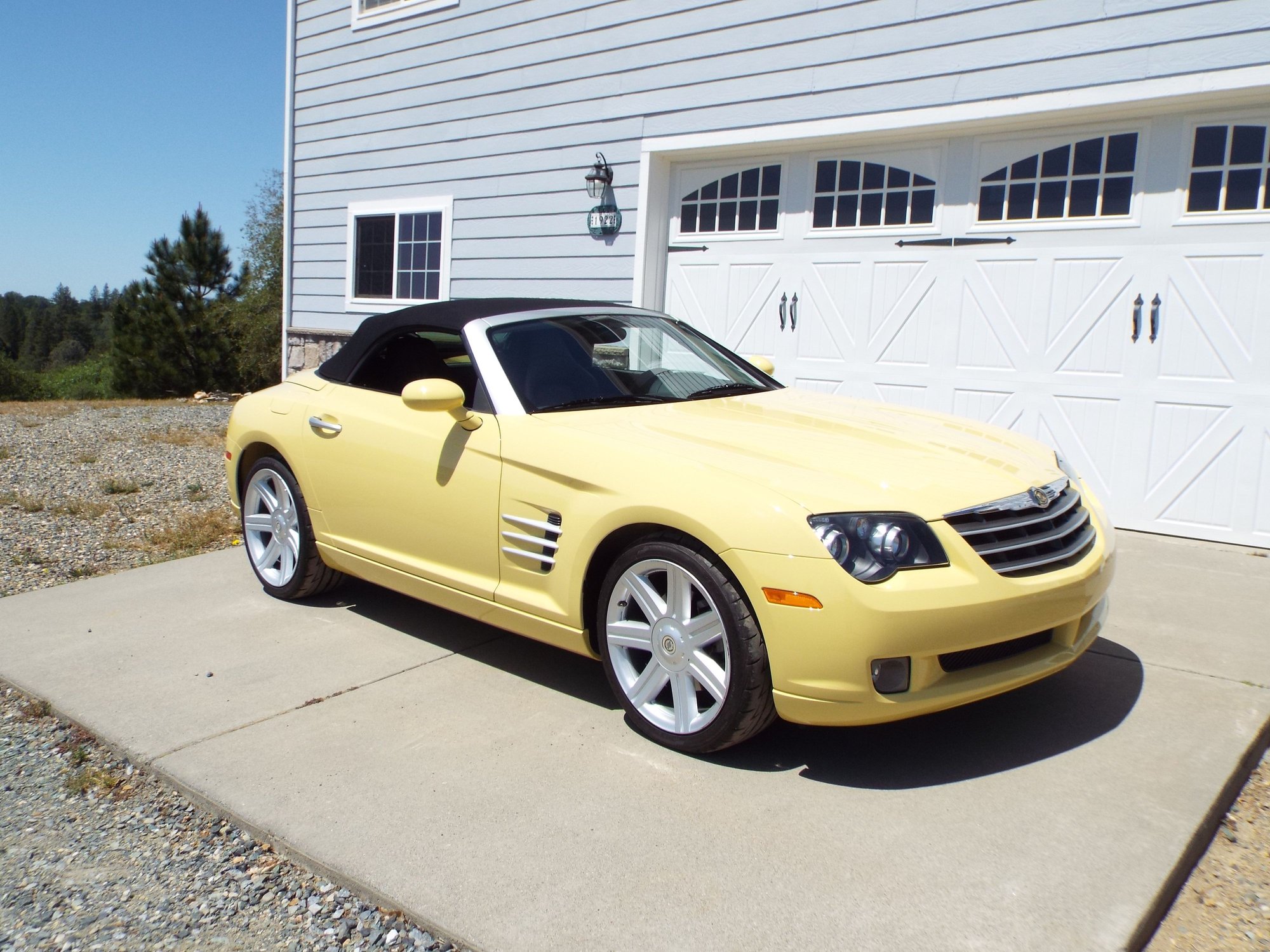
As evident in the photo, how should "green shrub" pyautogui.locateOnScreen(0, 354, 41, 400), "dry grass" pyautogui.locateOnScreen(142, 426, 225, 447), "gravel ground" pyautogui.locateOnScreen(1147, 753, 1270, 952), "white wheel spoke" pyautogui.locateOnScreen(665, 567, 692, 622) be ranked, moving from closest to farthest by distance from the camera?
"gravel ground" pyautogui.locateOnScreen(1147, 753, 1270, 952) → "white wheel spoke" pyautogui.locateOnScreen(665, 567, 692, 622) → "dry grass" pyautogui.locateOnScreen(142, 426, 225, 447) → "green shrub" pyautogui.locateOnScreen(0, 354, 41, 400)

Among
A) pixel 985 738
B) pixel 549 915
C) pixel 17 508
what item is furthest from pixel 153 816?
pixel 17 508

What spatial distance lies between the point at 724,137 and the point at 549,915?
6.72 m

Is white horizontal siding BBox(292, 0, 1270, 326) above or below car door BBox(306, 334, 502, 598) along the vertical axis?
above

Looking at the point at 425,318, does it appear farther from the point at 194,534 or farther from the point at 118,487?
the point at 118,487

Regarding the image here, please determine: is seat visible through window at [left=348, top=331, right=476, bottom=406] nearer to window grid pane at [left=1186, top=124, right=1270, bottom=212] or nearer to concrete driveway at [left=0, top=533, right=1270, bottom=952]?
concrete driveway at [left=0, top=533, right=1270, bottom=952]

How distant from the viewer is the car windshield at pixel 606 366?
3812 mm

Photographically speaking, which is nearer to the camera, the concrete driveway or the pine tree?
the concrete driveway

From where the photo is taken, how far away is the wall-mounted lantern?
8594mm

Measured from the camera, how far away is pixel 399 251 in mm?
10805

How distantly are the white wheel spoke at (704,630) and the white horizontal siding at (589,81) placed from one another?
4.95 metres

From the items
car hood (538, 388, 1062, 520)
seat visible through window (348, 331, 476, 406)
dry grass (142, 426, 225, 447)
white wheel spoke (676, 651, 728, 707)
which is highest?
seat visible through window (348, 331, 476, 406)

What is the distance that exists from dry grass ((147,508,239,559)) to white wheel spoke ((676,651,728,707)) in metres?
4.06

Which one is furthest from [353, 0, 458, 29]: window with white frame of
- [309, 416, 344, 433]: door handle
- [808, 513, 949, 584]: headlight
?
[808, 513, 949, 584]: headlight

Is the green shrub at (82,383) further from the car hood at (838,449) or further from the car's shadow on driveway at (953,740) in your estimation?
the car's shadow on driveway at (953,740)
